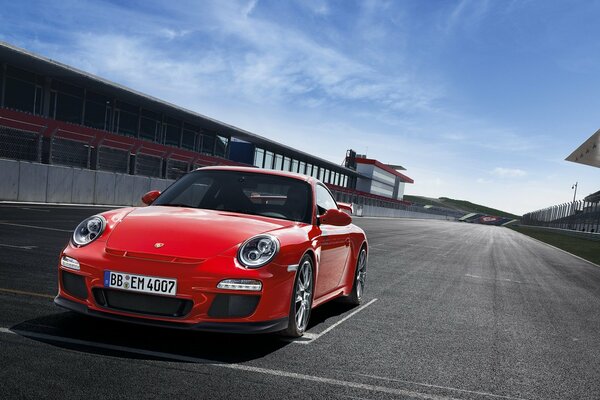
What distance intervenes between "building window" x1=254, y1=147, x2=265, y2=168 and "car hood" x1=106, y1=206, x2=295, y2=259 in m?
52.6

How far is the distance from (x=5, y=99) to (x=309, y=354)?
29.9 metres

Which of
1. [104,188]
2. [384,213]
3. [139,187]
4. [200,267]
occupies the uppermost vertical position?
[200,267]

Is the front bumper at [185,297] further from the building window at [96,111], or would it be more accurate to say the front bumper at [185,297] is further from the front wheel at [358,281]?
the building window at [96,111]

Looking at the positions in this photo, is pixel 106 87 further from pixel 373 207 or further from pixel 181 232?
pixel 373 207

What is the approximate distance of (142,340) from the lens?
4.32m

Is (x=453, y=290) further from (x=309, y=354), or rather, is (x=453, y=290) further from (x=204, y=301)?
(x=204, y=301)

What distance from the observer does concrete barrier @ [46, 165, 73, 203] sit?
23.0 meters

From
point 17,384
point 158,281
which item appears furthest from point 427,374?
point 17,384

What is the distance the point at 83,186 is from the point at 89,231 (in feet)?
71.3

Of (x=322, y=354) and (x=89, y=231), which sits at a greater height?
(x=89, y=231)

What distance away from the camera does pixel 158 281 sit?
4012 millimetres

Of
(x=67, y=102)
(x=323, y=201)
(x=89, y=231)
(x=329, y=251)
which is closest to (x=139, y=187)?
(x=67, y=102)

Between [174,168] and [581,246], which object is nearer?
[581,246]

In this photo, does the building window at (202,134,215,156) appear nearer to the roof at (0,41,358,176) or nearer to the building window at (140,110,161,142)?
the roof at (0,41,358,176)
